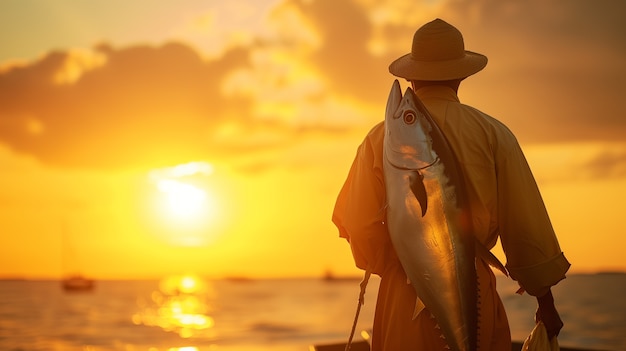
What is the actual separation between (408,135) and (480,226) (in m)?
0.48

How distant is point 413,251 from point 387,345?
0.41 metres

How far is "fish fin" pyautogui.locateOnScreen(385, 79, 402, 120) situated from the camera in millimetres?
3135

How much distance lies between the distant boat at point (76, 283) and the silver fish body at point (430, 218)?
116 meters

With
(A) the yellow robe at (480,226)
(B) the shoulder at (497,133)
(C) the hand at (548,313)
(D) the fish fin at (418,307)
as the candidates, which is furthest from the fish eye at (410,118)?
(C) the hand at (548,313)

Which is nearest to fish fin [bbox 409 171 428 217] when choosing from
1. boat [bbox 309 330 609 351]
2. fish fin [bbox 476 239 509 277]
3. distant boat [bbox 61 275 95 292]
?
fish fin [bbox 476 239 509 277]

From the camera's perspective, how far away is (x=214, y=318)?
235ft

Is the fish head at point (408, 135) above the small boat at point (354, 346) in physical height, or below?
above

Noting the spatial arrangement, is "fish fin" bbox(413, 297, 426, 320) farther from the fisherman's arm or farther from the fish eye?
the fish eye

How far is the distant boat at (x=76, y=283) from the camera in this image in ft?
371

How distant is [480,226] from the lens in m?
3.17

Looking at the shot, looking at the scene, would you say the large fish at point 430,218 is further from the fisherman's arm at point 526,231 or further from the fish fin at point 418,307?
the fisherman's arm at point 526,231

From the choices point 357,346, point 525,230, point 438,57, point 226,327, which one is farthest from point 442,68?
point 226,327

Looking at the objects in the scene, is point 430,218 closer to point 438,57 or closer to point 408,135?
point 408,135

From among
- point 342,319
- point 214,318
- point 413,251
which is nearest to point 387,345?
point 413,251
